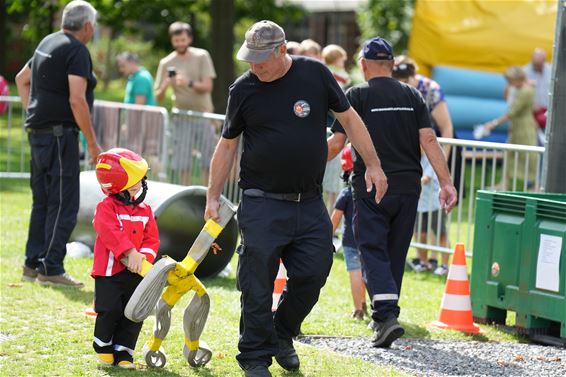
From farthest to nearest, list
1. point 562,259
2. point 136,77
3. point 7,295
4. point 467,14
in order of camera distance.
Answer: point 467,14, point 136,77, point 7,295, point 562,259

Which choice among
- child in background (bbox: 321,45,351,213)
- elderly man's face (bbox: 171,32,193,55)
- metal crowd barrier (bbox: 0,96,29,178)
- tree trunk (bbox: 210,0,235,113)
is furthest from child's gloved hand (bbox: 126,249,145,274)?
tree trunk (bbox: 210,0,235,113)

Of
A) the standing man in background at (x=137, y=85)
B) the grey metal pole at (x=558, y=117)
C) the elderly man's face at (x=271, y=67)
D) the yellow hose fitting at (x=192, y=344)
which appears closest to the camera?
the elderly man's face at (x=271, y=67)

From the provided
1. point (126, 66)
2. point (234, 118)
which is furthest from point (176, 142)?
point (234, 118)

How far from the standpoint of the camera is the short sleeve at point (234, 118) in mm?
6305

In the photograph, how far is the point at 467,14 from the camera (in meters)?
21.7

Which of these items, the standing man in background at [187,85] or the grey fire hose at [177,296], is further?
the standing man in background at [187,85]

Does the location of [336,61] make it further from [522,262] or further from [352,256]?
[522,262]

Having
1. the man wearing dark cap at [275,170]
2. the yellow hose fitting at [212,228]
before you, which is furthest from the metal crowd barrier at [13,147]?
the man wearing dark cap at [275,170]

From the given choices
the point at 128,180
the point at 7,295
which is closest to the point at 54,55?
the point at 7,295

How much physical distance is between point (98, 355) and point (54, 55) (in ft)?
10.0

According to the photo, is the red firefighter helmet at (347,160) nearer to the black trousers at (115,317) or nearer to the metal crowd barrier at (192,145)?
the black trousers at (115,317)

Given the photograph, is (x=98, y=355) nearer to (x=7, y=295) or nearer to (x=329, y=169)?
(x=7, y=295)

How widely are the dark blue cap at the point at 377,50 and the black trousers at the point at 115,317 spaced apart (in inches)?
90.0

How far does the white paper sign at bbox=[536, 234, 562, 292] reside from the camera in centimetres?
787
